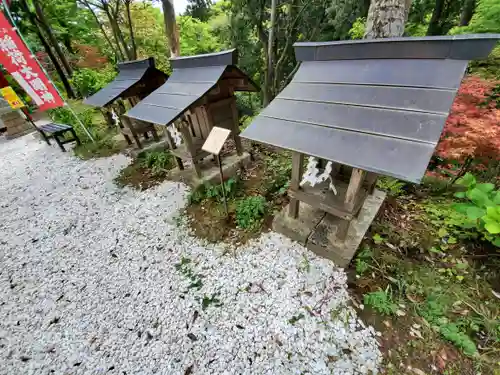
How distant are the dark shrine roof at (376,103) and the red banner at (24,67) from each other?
23.4ft

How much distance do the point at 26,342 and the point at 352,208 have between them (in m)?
4.01

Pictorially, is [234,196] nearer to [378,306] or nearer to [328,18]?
[378,306]

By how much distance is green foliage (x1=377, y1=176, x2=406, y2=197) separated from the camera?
3.52m

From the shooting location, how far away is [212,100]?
145 inches

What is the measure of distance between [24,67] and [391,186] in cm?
909

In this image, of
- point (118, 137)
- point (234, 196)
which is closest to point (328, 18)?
point (234, 196)

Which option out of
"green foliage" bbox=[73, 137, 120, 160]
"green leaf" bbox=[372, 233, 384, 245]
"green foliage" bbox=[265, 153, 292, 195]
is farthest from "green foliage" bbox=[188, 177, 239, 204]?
"green foliage" bbox=[73, 137, 120, 160]

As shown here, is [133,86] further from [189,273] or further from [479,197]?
[479,197]

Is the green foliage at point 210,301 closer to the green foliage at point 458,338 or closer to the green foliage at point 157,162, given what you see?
the green foliage at point 458,338

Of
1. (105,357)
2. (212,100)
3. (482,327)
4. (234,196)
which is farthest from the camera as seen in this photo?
(234,196)

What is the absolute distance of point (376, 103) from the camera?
5.83ft

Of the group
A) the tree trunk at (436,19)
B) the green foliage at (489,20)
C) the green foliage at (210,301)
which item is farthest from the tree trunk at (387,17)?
the tree trunk at (436,19)

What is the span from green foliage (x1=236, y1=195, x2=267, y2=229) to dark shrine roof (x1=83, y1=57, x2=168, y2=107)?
3780 millimetres

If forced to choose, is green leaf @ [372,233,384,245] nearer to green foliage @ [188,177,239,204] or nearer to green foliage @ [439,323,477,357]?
green foliage @ [439,323,477,357]
